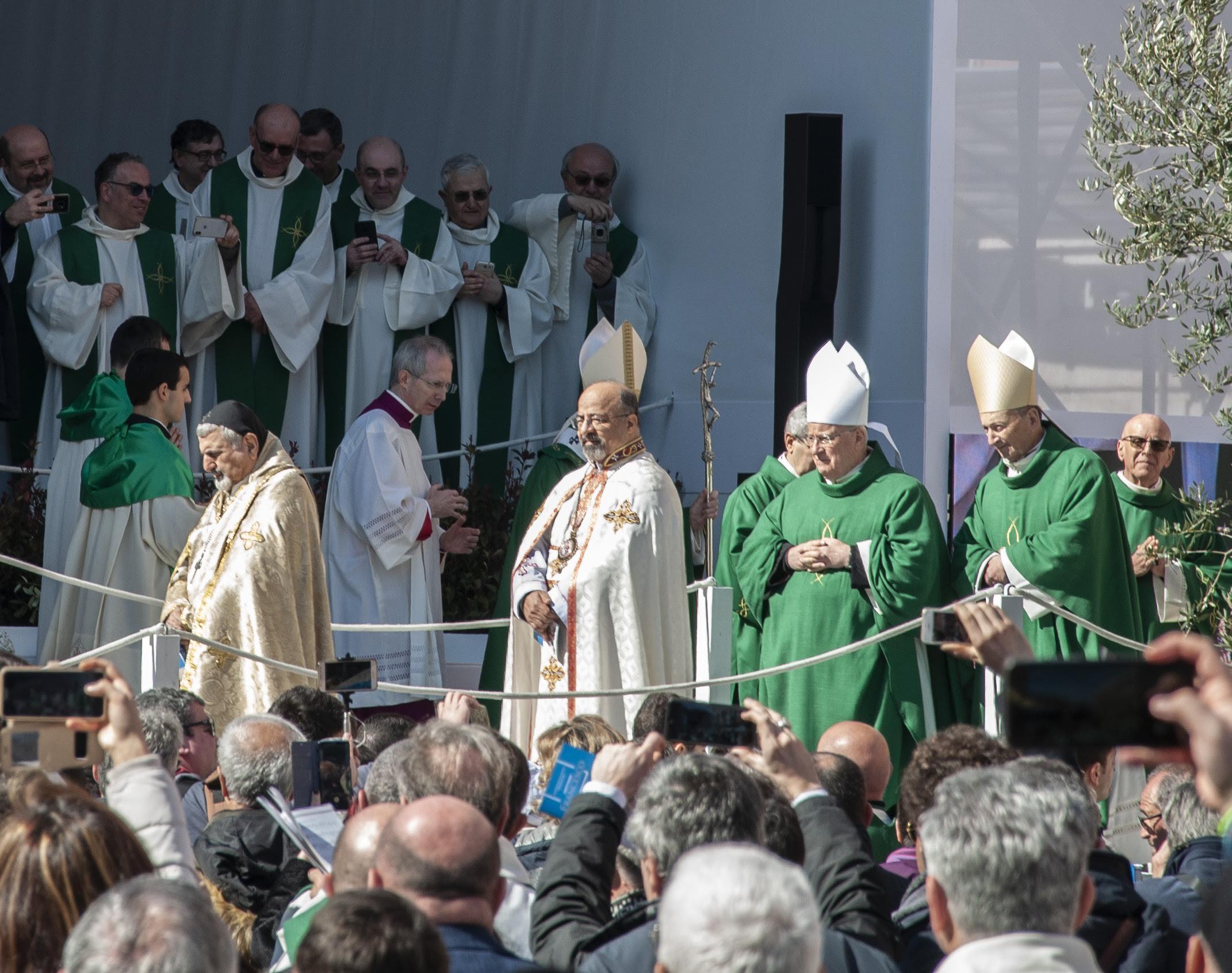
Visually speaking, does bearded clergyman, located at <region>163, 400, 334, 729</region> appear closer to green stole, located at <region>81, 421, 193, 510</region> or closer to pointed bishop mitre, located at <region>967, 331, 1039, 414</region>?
green stole, located at <region>81, 421, 193, 510</region>

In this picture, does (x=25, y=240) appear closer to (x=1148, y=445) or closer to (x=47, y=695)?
(x=1148, y=445)

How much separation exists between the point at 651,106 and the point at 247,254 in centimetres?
277

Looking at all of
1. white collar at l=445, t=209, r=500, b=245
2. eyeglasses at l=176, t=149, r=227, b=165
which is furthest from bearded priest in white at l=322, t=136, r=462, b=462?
eyeglasses at l=176, t=149, r=227, b=165

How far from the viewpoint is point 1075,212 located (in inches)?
362

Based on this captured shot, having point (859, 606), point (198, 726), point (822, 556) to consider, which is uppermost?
point (822, 556)

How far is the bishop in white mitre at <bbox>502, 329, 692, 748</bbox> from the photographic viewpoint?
725 cm

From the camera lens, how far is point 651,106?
11500 mm

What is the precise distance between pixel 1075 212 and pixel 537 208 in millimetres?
3229

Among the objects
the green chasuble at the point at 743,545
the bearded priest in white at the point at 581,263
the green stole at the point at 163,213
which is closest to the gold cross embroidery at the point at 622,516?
the green chasuble at the point at 743,545

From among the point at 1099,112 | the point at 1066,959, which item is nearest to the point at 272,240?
the point at 1099,112

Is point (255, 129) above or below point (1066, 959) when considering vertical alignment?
above

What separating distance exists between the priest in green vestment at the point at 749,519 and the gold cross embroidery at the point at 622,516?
2.62ft

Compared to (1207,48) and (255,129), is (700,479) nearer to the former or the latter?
(255,129)

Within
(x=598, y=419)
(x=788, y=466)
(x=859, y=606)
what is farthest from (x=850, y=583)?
(x=598, y=419)
